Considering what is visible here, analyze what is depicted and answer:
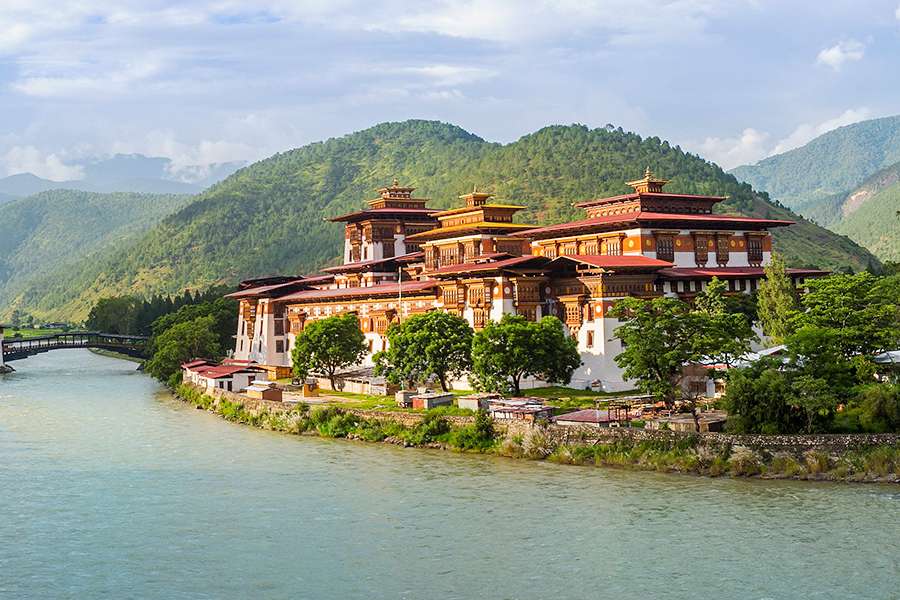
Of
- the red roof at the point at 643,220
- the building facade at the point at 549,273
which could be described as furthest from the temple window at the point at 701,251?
the red roof at the point at 643,220

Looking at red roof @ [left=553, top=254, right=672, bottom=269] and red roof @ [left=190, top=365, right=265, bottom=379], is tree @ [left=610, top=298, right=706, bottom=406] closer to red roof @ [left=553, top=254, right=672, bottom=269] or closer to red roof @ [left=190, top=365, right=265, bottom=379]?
red roof @ [left=553, top=254, right=672, bottom=269]

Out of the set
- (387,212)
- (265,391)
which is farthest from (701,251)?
(387,212)

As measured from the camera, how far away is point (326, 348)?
242 feet

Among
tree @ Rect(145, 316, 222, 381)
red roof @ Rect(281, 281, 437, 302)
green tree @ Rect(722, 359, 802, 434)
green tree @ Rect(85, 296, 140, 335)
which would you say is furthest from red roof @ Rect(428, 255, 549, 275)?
green tree @ Rect(85, 296, 140, 335)

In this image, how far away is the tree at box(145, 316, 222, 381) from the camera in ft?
312

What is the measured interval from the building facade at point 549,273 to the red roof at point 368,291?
143 millimetres

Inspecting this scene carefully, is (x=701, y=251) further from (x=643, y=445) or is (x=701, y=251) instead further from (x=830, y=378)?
(x=643, y=445)

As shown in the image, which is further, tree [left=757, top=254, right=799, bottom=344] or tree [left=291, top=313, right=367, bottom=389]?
tree [left=291, top=313, right=367, bottom=389]

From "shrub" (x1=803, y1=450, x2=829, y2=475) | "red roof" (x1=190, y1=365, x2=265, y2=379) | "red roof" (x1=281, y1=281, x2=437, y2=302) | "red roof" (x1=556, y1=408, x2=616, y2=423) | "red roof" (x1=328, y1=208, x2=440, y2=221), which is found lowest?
"shrub" (x1=803, y1=450, x2=829, y2=475)

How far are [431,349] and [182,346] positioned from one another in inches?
1577

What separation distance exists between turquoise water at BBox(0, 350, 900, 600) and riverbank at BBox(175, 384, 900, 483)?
946 mm

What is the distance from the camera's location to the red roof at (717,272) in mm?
68525

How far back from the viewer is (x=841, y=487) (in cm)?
4216

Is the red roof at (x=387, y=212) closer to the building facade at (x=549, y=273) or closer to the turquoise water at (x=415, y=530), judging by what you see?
the building facade at (x=549, y=273)
